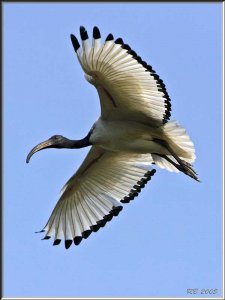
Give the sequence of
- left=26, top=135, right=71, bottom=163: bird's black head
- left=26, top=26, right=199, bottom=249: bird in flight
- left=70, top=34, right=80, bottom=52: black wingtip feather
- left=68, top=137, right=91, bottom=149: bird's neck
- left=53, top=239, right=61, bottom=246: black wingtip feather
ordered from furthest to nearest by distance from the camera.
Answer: left=53, top=239, right=61, bottom=246: black wingtip feather
left=26, top=135, right=71, bottom=163: bird's black head
left=68, top=137, right=91, bottom=149: bird's neck
left=26, top=26, right=199, bottom=249: bird in flight
left=70, top=34, right=80, bottom=52: black wingtip feather

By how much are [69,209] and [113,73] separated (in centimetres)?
257

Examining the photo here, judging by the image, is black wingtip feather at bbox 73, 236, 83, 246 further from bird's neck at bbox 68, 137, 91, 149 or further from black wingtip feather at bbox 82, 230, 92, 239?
bird's neck at bbox 68, 137, 91, 149

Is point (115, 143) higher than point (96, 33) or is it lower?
lower

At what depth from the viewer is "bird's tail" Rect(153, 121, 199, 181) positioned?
12445 millimetres

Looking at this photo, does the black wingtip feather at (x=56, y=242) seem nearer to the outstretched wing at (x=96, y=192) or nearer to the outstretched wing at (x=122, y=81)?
the outstretched wing at (x=96, y=192)

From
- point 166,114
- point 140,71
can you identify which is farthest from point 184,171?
point 140,71

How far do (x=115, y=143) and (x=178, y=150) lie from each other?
939 mm

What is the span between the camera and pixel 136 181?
13383mm

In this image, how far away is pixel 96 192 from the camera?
13.4 metres

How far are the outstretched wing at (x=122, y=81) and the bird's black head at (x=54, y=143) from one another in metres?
0.94

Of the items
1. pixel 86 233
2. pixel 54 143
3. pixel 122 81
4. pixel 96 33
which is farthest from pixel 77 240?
pixel 96 33

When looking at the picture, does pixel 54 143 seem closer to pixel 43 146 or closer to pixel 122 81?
pixel 43 146

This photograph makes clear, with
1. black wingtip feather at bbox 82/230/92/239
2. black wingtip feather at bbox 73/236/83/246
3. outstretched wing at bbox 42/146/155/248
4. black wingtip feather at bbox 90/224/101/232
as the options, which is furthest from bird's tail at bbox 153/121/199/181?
black wingtip feather at bbox 73/236/83/246

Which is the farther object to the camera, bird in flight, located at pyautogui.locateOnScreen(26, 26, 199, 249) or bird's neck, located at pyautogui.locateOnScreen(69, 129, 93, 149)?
bird's neck, located at pyautogui.locateOnScreen(69, 129, 93, 149)
